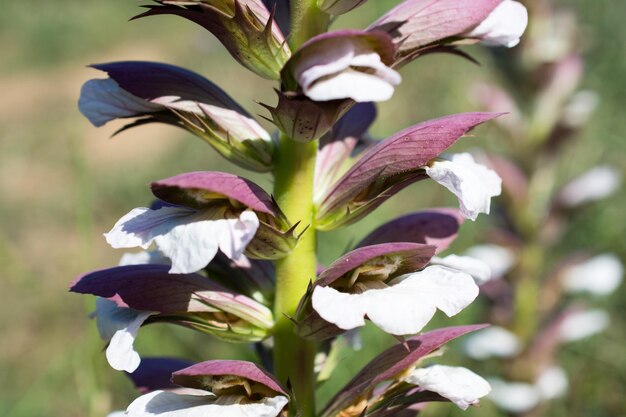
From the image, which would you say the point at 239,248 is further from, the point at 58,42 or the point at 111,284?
the point at 58,42

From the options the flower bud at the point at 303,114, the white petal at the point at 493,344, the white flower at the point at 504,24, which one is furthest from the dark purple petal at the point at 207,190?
the white petal at the point at 493,344

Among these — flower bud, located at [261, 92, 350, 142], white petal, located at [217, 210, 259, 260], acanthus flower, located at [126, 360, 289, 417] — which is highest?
flower bud, located at [261, 92, 350, 142]

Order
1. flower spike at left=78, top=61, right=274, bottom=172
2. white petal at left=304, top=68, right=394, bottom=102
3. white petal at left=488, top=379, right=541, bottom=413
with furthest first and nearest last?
white petal at left=488, top=379, right=541, bottom=413 → flower spike at left=78, top=61, right=274, bottom=172 → white petal at left=304, top=68, right=394, bottom=102

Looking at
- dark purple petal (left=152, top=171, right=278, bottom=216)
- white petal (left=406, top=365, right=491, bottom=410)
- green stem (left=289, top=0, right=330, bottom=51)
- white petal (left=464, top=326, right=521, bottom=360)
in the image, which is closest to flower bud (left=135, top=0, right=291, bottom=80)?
green stem (left=289, top=0, right=330, bottom=51)

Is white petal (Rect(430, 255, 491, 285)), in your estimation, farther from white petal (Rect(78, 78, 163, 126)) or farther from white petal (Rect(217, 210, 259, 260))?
white petal (Rect(78, 78, 163, 126))

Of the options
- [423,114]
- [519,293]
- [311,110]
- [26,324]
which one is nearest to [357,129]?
[311,110]

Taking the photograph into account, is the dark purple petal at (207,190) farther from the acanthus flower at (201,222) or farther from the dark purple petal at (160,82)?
the dark purple petal at (160,82)
